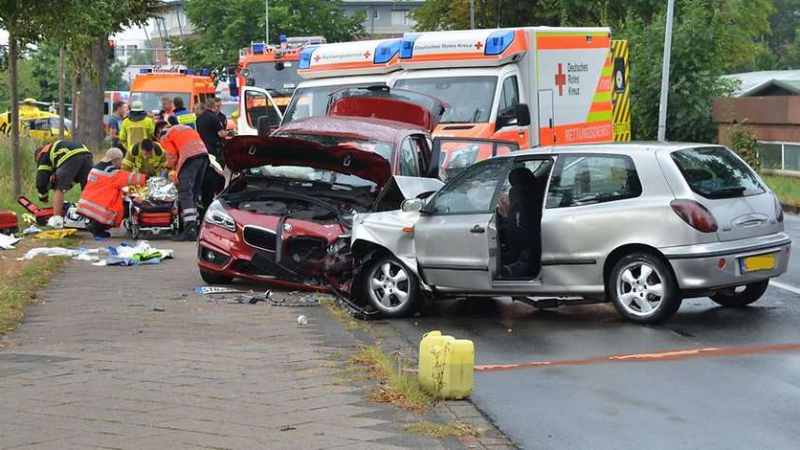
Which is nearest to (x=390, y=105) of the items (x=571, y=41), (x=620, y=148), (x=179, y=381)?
(x=571, y=41)

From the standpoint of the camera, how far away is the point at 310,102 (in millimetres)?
19234

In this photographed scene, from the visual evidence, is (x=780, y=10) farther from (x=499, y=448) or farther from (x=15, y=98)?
(x=499, y=448)

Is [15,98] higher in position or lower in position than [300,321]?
higher

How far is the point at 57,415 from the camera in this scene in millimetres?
6930

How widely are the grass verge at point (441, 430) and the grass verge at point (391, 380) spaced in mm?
352

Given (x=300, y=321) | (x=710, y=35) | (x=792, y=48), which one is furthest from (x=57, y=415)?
(x=792, y=48)

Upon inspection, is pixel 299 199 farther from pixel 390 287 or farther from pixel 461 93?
pixel 461 93

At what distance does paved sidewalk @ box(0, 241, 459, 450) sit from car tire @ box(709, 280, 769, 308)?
3567 millimetres

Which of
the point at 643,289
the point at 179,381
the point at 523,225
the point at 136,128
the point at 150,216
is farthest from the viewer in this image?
the point at 136,128

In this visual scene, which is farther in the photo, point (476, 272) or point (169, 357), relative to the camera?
point (476, 272)

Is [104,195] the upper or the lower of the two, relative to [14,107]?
lower

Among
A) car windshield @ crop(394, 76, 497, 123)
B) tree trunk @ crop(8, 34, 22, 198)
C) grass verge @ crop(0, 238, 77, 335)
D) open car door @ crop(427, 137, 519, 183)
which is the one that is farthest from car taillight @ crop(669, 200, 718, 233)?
tree trunk @ crop(8, 34, 22, 198)

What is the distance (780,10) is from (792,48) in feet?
41.3

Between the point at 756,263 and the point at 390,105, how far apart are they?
7.28m
